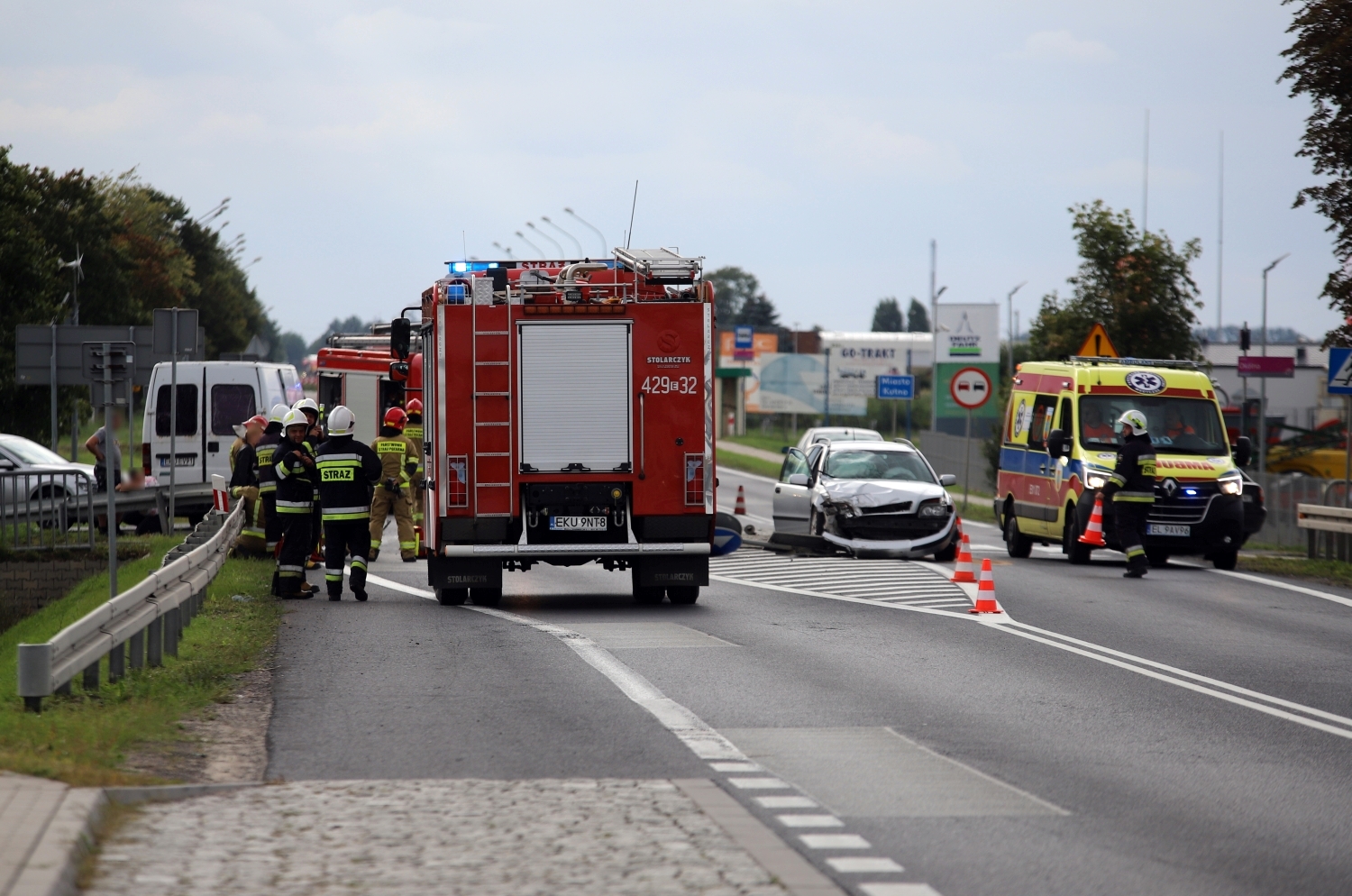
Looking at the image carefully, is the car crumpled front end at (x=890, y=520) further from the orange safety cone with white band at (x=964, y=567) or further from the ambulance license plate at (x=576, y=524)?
the ambulance license plate at (x=576, y=524)

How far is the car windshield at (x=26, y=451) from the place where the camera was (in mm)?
27766

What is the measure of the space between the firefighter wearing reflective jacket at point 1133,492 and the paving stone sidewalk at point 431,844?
546 inches

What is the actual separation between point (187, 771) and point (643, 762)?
204 centimetres

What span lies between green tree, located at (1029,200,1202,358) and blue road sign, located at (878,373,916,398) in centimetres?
2669

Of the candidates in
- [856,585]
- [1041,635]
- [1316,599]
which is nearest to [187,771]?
[1041,635]

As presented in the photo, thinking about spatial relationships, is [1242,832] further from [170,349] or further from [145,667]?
[170,349]

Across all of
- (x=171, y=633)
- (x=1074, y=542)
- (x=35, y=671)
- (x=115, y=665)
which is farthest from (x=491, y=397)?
(x=1074, y=542)

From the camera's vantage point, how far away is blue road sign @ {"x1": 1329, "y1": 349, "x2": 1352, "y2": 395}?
76.7 feet

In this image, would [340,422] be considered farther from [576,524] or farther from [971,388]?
[971,388]

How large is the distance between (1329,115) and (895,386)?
4390cm

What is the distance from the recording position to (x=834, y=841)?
6648 mm

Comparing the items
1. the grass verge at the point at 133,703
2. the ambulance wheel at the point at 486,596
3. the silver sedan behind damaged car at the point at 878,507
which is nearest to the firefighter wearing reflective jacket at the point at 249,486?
the grass verge at the point at 133,703

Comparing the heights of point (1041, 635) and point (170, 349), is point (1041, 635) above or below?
below

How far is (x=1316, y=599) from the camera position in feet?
60.5
